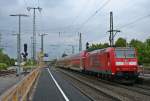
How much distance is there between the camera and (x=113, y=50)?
38781 millimetres

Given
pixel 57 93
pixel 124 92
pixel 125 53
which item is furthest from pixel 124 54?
pixel 57 93

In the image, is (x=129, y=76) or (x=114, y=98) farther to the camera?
(x=129, y=76)

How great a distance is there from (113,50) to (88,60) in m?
18.5

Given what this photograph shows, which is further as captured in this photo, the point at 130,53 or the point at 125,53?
the point at 130,53

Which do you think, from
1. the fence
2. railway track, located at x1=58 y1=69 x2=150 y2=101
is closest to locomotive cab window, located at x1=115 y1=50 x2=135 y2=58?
railway track, located at x1=58 y1=69 x2=150 y2=101

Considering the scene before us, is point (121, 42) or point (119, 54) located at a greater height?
point (121, 42)

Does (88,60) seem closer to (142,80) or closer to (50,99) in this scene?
(142,80)

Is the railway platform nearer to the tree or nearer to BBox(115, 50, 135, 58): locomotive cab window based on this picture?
BBox(115, 50, 135, 58): locomotive cab window

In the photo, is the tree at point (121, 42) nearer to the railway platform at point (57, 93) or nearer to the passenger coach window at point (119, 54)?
the passenger coach window at point (119, 54)

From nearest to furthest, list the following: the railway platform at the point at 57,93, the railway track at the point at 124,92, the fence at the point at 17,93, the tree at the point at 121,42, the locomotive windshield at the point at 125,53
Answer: the fence at the point at 17,93, the railway platform at the point at 57,93, the railway track at the point at 124,92, the locomotive windshield at the point at 125,53, the tree at the point at 121,42

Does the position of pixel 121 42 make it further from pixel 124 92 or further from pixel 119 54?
pixel 124 92

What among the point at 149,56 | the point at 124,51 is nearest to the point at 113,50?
the point at 124,51

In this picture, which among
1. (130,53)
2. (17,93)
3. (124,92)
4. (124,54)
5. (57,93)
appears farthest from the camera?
(130,53)

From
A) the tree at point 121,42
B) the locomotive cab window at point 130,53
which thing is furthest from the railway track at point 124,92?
the tree at point 121,42
